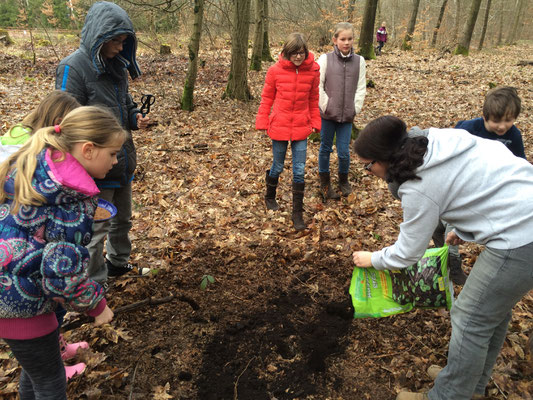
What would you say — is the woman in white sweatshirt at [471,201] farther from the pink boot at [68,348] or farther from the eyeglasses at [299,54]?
the eyeglasses at [299,54]

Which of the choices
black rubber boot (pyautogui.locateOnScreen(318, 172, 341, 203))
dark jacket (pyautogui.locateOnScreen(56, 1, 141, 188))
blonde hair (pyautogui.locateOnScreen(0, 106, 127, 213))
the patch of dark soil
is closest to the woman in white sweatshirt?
the patch of dark soil

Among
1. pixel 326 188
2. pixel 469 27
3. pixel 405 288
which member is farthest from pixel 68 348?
pixel 469 27

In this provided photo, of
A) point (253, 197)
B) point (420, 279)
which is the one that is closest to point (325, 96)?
point (253, 197)

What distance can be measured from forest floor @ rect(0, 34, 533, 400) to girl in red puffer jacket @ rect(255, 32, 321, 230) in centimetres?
83

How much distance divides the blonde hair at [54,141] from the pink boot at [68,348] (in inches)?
59.5

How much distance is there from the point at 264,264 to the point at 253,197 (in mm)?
1709

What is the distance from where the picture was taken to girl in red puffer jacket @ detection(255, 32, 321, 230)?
4422mm

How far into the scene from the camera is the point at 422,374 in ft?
9.18

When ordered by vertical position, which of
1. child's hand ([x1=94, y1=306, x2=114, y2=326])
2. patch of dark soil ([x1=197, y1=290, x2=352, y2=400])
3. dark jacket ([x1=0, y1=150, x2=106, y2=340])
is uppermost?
dark jacket ([x1=0, y1=150, x2=106, y2=340])

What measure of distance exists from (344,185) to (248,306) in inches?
112

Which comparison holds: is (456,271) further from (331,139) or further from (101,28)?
(101,28)

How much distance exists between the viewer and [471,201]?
191 centimetres

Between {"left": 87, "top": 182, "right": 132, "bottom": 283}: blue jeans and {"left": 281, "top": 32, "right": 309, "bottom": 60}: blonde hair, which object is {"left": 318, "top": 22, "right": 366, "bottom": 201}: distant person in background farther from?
{"left": 87, "top": 182, "right": 132, "bottom": 283}: blue jeans

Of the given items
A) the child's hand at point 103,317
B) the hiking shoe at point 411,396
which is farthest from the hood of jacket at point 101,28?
the hiking shoe at point 411,396
